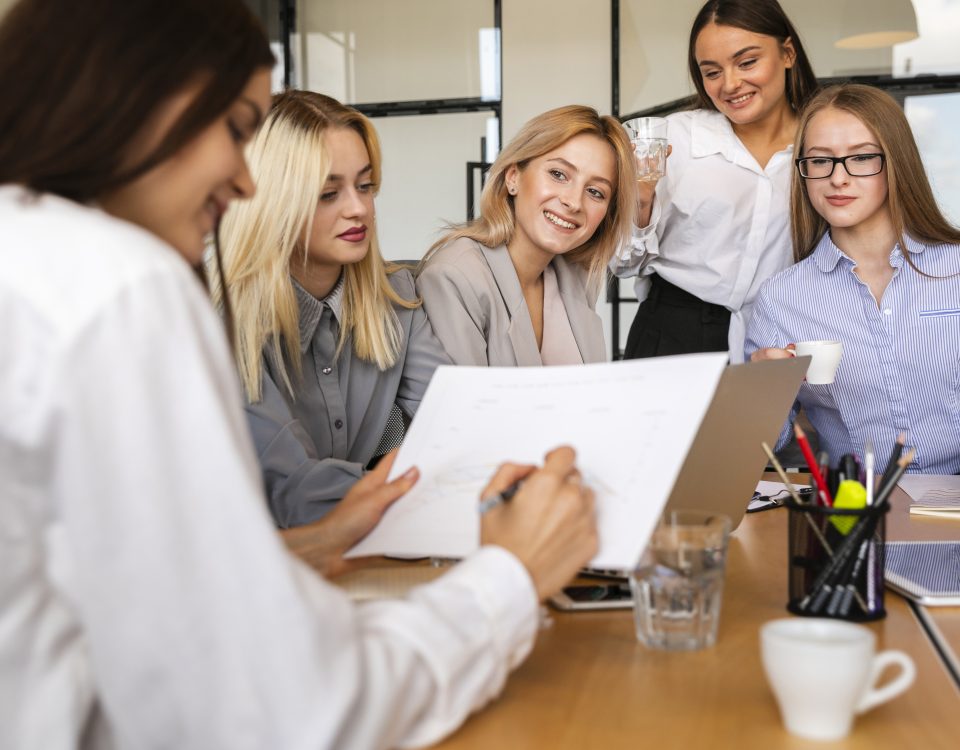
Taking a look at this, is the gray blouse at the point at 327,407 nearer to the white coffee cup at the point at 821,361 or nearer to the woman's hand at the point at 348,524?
the woman's hand at the point at 348,524

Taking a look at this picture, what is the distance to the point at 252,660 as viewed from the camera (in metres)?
0.65

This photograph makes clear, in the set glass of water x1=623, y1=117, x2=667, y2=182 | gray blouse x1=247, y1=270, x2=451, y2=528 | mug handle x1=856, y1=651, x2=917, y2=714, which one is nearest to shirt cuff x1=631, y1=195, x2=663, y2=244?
glass of water x1=623, y1=117, x2=667, y2=182

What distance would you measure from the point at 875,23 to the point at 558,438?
4388 mm

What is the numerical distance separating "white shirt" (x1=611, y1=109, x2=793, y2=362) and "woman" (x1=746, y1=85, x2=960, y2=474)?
0.49 m

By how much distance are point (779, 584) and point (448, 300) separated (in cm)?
114

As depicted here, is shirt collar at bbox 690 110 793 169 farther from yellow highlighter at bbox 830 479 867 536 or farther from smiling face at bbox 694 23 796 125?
yellow highlighter at bbox 830 479 867 536

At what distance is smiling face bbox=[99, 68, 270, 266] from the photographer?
0.72 metres

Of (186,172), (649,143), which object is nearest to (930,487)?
(649,143)

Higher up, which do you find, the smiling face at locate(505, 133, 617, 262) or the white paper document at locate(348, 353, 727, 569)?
the smiling face at locate(505, 133, 617, 262)

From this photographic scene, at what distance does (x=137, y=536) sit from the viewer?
2.05 ft

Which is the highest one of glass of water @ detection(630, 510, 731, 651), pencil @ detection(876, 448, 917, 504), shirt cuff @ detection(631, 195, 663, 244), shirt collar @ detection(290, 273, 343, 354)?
shirt cuff @ detection(631, 195, 663, 244)

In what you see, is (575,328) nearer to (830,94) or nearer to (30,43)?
(830,94)

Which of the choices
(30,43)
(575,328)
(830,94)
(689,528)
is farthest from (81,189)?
(830,94)

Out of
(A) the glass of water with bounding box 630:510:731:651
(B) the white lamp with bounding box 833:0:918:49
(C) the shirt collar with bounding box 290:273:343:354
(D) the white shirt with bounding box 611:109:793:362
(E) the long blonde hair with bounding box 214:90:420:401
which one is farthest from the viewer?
(B) the white lamp with bounding box 833:0:918:49
